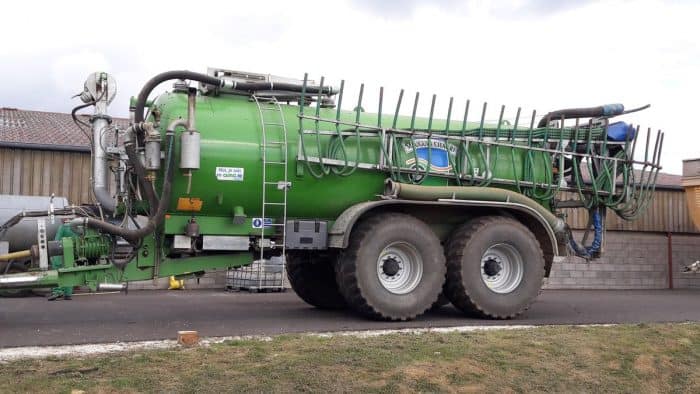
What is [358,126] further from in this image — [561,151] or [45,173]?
[45,173]

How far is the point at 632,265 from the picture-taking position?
66.7 ft

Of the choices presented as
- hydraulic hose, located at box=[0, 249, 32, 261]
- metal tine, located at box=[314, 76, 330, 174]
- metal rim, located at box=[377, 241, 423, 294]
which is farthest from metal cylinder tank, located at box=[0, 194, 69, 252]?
metal rim, located at box=[377, 241, 423, 294]

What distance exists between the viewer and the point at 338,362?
6.55m

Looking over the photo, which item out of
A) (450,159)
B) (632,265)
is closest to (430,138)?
(450,159)

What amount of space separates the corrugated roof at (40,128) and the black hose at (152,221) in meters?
6.24

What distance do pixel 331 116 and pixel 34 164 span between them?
8.82 m

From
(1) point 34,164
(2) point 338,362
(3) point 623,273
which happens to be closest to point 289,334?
(2) point 338,362

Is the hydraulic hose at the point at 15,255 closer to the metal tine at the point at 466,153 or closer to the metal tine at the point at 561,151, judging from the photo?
the metal tine at the point at 466,153

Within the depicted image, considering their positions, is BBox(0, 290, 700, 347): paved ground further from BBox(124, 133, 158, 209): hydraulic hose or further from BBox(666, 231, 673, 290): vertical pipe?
BBox(666, 231, 673, 290): vertical pipe

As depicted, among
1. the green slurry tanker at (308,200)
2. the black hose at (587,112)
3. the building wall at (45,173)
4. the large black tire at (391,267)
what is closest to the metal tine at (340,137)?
the green slurry tanker at (308,200)

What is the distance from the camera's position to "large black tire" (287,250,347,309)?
454 inches

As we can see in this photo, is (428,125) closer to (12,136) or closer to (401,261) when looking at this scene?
(401,261)

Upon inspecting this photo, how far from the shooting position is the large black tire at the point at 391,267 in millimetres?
9438

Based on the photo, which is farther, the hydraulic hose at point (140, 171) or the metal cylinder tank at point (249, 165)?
the metal cylinder tank at point (249, 165)
